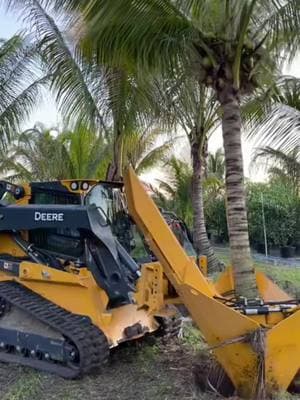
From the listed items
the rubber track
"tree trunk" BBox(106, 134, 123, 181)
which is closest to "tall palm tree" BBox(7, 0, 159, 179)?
"tree trunk" BBox(106, 134, 123, 181)

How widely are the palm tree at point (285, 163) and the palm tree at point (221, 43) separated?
3.81 meters

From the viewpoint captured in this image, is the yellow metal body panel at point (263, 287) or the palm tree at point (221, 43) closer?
the yellow metal body panel at point (263, 287)

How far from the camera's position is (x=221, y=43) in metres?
6.70

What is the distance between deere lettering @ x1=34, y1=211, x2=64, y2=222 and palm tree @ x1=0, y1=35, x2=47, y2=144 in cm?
727

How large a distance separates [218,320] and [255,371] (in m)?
0.53

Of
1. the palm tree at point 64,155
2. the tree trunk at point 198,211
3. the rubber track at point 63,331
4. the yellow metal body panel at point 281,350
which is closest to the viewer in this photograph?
the yellow metal body panel at point 281,350

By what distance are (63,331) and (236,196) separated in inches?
101

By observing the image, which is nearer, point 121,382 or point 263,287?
point 121,382

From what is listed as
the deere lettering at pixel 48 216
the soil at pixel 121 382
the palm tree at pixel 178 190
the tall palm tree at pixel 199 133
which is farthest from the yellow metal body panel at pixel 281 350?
the palm tree at pixel 178 190

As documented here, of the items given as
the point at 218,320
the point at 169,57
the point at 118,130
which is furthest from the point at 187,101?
the point at 218,320

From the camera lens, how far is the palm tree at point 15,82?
13.1m

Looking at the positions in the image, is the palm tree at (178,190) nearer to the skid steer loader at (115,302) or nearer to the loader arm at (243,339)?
the skid steer loader at (115,302)

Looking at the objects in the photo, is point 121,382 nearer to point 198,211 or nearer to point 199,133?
point 198,211

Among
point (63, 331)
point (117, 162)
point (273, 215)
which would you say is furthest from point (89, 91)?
point (273, 215)
